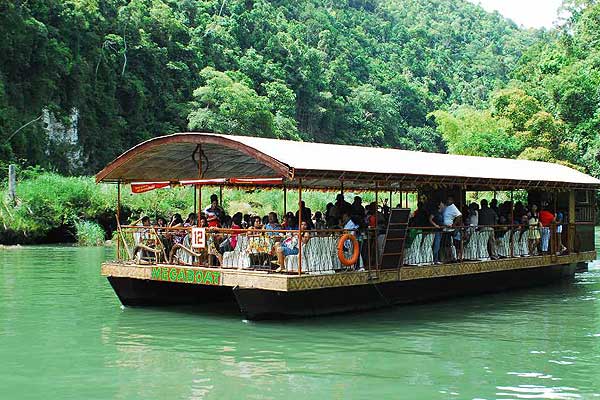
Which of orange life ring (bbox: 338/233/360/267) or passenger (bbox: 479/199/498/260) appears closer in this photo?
orange life ring (bbox: 338/233/360/267)

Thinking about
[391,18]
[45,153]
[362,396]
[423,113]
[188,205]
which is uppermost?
[391,18]

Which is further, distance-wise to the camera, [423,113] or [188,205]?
[423,113]

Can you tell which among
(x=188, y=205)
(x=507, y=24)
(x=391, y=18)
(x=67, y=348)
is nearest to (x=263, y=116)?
(x=188, y=205)

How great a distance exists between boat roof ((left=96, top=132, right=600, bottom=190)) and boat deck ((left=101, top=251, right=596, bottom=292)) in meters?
1.50

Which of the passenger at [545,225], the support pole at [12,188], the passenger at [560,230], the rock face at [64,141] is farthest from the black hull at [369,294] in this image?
the rock face at [64,141]

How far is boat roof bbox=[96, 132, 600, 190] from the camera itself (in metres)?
12.6

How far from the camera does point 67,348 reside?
11.5 meters

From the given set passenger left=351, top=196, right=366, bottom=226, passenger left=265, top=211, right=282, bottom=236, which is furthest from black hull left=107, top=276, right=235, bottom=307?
passenger left=351, top=196, right=366, bottom=226

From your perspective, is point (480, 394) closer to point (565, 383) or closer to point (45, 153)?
point (565, 383)

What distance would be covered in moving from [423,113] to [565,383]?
257 feet

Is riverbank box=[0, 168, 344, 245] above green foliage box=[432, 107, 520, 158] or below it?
below

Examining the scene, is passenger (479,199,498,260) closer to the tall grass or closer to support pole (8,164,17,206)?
the tall grass

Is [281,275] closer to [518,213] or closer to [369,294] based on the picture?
[369,294]

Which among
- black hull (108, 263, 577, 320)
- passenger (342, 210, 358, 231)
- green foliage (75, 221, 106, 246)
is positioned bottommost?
black hull (108, 263, 577, 320)
